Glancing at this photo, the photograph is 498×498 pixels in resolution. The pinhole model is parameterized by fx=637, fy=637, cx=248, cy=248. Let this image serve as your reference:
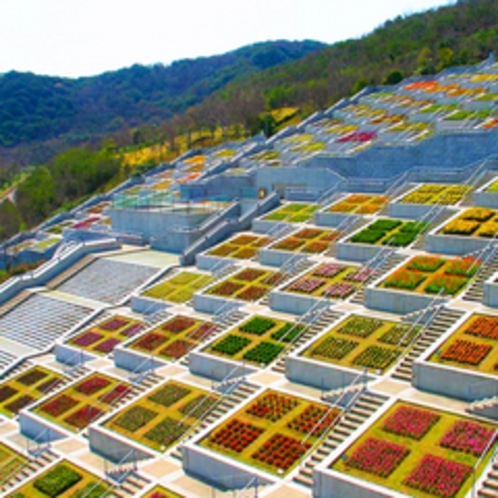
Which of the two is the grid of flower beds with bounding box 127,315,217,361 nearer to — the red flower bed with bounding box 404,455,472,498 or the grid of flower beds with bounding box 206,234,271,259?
the grid of flower beds with bounding box 206,234,271,259

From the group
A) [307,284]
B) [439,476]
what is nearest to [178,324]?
[307,284]

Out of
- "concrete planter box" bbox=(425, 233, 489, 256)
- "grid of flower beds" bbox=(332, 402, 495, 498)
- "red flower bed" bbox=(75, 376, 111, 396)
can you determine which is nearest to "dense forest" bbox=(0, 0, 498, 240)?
"red flower bed" bbox=(75, 376, 111, 396)

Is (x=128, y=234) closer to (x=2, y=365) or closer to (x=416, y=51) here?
(x=2, y=365)

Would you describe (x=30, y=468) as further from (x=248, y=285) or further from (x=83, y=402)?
(x=248, y=285)

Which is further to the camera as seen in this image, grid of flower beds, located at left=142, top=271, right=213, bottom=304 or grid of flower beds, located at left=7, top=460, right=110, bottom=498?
grid of flower beds, located at left=142, top=271, right=213, bottom=304

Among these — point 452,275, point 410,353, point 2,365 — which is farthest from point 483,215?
point 2,365

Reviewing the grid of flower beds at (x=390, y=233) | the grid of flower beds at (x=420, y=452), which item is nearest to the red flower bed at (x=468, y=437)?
the grid of flower beds at (x=420, y=452)

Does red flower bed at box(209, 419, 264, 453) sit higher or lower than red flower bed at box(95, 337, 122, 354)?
higher
